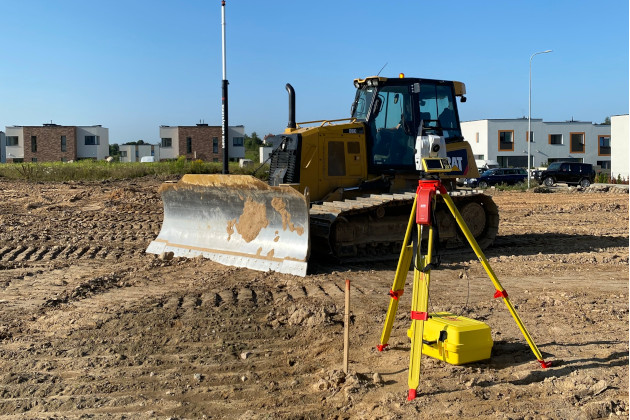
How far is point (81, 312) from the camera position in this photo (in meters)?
7.32

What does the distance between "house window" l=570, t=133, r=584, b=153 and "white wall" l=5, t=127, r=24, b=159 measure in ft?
181

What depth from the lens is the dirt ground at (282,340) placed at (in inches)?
189

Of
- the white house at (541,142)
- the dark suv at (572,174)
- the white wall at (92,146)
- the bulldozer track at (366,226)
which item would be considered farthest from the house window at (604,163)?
the bulldozer track at (366,226)

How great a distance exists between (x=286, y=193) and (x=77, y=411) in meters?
5.17

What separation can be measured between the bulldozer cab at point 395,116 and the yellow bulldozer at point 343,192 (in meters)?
0.02

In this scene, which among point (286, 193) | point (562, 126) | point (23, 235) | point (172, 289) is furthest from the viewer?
point (562, 126)

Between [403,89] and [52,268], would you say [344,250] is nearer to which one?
[403,89]

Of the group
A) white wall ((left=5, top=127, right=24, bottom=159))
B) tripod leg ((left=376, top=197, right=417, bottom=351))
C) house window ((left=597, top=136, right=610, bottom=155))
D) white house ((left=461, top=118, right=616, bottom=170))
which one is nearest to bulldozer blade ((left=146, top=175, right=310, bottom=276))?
tripod leg ((left=376, top=197, right=417, bottom=351))

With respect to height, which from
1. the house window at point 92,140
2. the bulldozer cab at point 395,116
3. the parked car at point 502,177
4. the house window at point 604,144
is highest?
the house window at point 92,140

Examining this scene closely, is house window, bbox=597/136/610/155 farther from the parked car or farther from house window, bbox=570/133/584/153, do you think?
the parked car

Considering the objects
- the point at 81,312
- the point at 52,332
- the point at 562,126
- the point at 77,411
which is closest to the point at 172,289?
the point at 81,312

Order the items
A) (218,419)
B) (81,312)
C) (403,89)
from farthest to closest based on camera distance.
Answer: (403,89), (81,312), (218,419)

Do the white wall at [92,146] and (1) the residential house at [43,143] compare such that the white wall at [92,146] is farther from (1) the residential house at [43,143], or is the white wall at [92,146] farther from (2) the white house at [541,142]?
(2) the white house at [541,142]

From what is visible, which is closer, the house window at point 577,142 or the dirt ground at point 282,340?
the dirt ground at point 282,340
